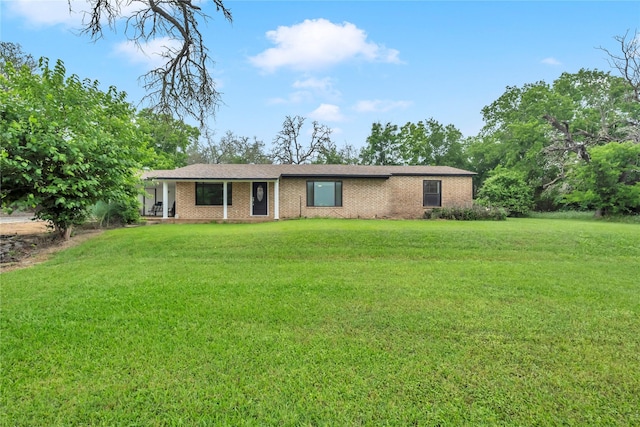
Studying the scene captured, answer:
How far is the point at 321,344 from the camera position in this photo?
333 cm

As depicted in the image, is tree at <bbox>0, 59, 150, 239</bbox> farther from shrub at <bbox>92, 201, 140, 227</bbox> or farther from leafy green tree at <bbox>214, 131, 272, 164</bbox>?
leafy green tree at <bbox>214, 131, 272, 164</bbox>

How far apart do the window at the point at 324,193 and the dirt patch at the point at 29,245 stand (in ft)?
31.4

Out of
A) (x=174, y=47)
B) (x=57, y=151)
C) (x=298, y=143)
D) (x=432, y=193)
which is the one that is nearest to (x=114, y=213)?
(x=57, y=151)

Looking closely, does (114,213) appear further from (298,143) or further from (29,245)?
(298,143)

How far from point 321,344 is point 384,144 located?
111 ft

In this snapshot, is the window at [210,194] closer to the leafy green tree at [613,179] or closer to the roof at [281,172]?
the roof at [281,172]

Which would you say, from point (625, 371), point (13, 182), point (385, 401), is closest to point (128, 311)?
point (385, 401)

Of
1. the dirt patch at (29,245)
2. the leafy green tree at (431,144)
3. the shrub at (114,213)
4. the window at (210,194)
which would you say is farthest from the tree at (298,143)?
the dirt patch at (29,245)

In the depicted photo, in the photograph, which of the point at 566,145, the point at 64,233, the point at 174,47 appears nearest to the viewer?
the point at 174,47

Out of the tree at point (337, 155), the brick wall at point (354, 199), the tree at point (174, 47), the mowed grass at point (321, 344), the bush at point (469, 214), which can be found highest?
the tree at point (337, 155)

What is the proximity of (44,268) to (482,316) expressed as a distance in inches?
342

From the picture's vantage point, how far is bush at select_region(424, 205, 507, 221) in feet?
51.9

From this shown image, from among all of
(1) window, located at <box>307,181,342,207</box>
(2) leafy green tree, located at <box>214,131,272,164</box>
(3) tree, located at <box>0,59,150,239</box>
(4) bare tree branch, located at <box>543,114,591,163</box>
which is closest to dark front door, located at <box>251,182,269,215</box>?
(1) window, located at <box>307,181,342,207</box>

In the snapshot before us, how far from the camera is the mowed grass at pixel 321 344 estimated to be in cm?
238
